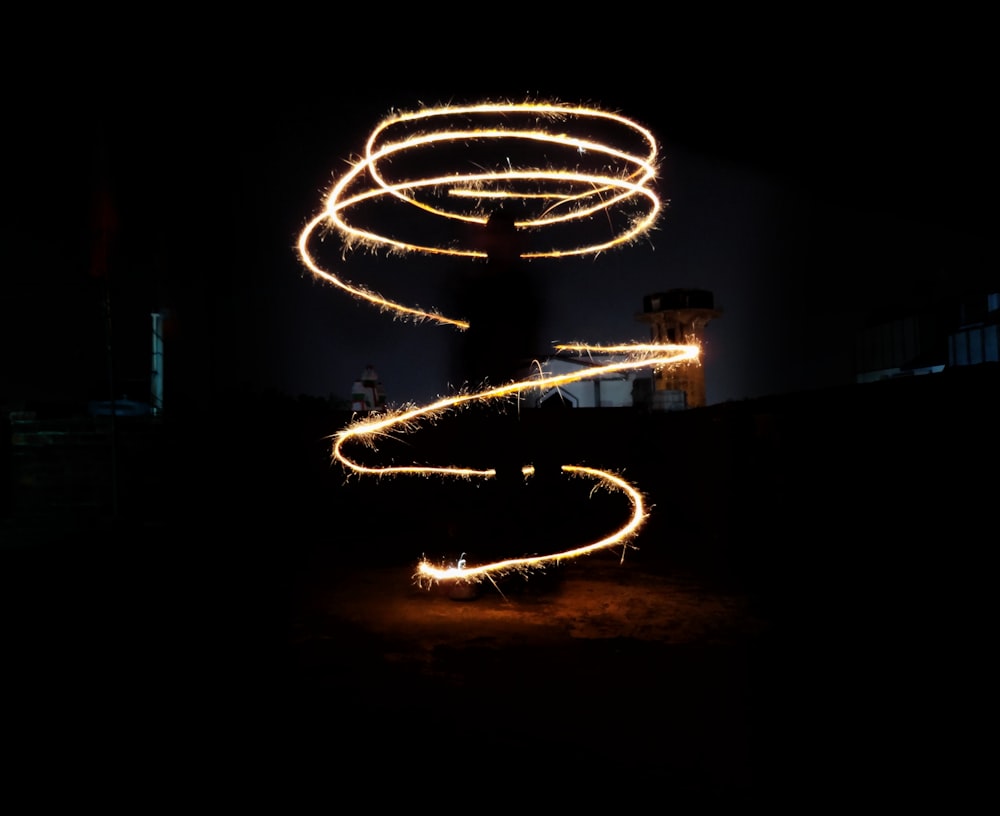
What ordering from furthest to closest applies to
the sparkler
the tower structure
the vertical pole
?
the tower structure → the vertical pole → the sparkler

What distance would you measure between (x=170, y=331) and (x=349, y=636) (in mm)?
8721

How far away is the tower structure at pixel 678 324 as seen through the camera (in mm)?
14898

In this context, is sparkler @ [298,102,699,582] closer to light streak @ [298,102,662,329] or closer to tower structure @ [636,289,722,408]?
light streak @ [298,102,662,329]

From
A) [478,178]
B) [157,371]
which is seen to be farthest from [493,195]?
[157,371]

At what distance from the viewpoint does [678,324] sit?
15125mm

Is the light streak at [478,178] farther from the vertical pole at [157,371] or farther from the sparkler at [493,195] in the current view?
the vertical pole at [157,371]

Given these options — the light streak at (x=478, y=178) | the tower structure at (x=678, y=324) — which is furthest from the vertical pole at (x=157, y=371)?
the tower structure at (x=678, y=324)

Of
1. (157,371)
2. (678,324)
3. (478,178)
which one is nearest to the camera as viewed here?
(478,178)

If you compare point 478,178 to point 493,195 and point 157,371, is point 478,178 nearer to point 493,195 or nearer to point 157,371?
point 493,195

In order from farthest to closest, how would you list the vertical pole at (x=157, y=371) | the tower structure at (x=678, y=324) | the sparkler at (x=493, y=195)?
the tower structure at (x=678, y=324) < the vertical pole at (x=157, y=371) < the sparkler at (x=493, y=195)

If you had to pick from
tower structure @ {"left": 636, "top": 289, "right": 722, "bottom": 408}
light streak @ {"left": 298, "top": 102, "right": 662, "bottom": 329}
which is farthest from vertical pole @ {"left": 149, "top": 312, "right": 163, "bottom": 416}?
tower structure @ {"left": 636, "top": 289, "right": 722, "bottom": 408}

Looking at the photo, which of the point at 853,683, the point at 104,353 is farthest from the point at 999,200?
the point at 104,353

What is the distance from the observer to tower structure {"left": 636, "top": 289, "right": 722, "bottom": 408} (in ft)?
48.9

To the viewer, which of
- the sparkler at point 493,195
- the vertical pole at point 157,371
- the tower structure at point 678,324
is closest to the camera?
the sparkler at point 493,195
